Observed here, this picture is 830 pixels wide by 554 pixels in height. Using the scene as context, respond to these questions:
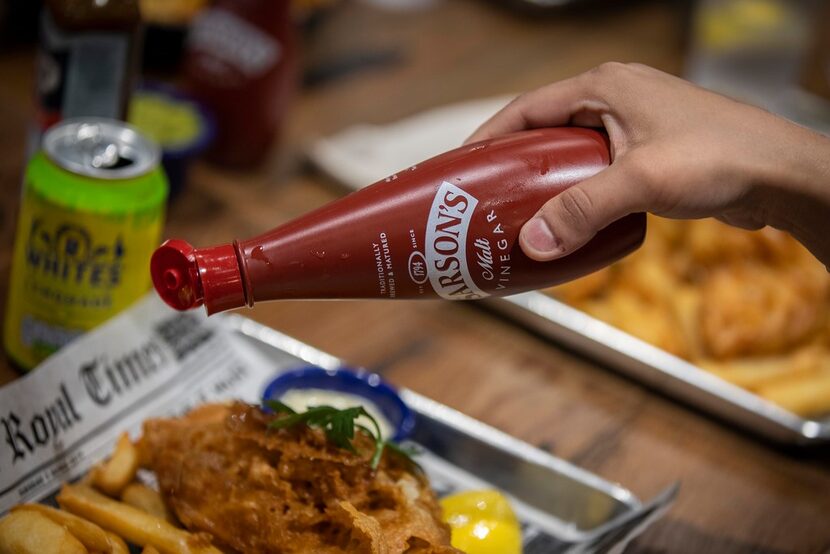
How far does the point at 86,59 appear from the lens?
199 centimetres

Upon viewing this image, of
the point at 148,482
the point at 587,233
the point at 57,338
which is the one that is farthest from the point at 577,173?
the point at 57,338

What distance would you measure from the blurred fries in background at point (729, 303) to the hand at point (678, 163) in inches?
29.5

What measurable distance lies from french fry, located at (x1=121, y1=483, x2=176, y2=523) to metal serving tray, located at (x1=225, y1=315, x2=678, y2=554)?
456 mm

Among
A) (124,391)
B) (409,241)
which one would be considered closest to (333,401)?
(124,391)

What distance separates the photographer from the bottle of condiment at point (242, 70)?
261 centimetres

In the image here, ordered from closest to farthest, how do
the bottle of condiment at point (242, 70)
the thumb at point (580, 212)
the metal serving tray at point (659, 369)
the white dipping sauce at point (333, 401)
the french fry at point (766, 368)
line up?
1. the thumb at point (580, 212)
2. the white dipping sauce at point (333, 401)
3. the metal serving tray at point (659, 369)
4. the french fry at point (766, 368)
5. the bottle of condiment at point (242, 70)

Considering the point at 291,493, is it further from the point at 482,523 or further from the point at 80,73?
the point at 80,73

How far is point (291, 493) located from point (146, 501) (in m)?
0.24

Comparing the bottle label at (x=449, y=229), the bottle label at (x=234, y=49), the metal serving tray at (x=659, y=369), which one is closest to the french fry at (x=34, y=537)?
the bottle label at (x=449, y=229)

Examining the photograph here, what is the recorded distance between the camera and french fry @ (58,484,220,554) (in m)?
1.45

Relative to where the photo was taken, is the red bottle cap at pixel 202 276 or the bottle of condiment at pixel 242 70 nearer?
the red bottle cap at pixel 202 276

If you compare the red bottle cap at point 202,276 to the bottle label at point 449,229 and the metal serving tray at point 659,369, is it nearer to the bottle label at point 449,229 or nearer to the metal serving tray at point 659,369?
the bottle label at point 449,229

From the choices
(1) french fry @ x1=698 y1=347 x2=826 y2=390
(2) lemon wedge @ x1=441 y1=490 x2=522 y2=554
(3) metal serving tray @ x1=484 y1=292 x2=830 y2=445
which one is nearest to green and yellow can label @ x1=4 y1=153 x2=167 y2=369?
(2) lemon wedge @ x1=441 y1=490 x2=522 y2=554

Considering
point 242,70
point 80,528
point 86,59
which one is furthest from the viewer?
point 242,70
